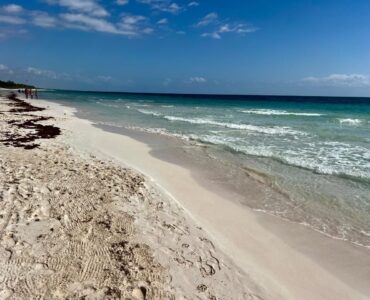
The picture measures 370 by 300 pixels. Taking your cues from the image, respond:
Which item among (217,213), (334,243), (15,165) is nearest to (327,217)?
(334,243)

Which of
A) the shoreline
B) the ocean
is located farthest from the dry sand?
the ocean

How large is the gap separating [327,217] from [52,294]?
5644 mm

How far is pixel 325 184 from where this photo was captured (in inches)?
375

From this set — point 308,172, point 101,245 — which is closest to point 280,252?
point 101,245

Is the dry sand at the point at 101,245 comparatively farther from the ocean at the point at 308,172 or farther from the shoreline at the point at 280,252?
the ocean at the point at 308,172

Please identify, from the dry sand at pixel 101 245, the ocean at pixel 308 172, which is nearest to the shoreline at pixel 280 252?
the dry sand at pixel 101 245

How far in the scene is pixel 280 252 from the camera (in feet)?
18.7

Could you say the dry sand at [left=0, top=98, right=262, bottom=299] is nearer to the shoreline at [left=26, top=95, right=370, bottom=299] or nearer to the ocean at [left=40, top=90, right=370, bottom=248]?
the shoreline at [left=26, top=95, right=370, bottom=299]

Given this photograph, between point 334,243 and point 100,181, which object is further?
point 100,181

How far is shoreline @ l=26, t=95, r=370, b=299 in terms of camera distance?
4.78m

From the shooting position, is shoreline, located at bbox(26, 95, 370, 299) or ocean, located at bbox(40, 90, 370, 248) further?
ocean, located at bbox(40, 90, 370, 248)

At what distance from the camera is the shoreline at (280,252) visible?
15.7 ft

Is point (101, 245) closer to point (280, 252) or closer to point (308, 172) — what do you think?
point (280, 252)

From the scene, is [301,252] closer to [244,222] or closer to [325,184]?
[244,222]
